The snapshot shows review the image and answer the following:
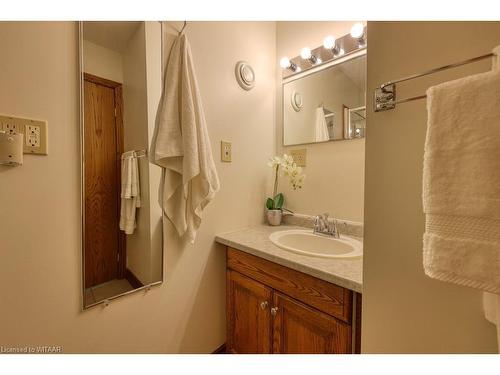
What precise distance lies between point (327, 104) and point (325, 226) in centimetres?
73

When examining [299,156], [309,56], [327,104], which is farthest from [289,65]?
[299,156]

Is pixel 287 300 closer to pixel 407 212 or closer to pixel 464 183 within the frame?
pixel 407 212

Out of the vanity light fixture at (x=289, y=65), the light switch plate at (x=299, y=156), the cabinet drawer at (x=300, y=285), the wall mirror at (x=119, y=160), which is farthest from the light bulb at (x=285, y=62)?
the cabinet drawer at (x=300, y=285)

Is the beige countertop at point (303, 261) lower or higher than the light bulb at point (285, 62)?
lower

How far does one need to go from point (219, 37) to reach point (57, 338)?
1550mm

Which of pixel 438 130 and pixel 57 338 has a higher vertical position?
pixel 438 130

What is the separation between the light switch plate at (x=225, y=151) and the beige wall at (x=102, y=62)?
1.80 ft

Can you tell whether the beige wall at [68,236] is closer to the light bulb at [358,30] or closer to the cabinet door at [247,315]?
the cabinet door at [247,315]

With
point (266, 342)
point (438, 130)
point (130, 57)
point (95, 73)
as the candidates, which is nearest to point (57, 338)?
point (266, 342)

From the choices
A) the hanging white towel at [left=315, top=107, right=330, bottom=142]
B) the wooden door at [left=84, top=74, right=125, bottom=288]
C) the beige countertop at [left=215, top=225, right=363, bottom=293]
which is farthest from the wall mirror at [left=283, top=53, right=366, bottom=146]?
the wooden door at [left=84, top=74, right=125, bottom=288]

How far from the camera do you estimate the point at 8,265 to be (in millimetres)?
680

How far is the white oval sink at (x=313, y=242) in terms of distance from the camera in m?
1.07

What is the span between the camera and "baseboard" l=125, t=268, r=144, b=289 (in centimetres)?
94

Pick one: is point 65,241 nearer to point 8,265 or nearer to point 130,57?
point 8,265
